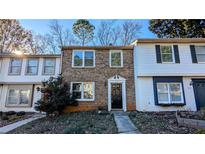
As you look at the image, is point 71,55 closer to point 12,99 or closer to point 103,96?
point 103,96

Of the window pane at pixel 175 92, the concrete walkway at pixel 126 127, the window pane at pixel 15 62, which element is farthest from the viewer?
the window pane at pixel 15 62

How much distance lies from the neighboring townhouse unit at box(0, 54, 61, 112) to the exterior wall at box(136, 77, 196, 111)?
22.6 feet

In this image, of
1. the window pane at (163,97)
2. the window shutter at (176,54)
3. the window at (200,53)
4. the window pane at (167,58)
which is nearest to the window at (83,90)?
the window pane at (163,97)

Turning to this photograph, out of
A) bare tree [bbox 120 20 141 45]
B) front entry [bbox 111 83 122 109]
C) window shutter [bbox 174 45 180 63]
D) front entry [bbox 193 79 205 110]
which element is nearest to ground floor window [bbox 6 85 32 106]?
front entry [bbox 111 83 122 109]

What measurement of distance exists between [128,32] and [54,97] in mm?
15955

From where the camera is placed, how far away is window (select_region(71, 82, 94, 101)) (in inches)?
429

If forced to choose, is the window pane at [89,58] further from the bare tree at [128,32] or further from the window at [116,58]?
the bare tree at [128,32]

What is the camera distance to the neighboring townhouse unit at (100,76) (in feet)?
35.3

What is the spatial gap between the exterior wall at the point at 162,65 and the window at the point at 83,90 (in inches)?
147

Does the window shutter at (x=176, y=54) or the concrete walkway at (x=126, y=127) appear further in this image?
the window shutter at (x=176, y=54)

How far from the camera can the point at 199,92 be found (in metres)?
10.4

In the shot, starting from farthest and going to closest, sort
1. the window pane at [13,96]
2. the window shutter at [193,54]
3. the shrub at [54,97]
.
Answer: the window pane at [13,96], the window shutter at [193,54], the shrub at [54,97]

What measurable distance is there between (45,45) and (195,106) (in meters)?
19.4
